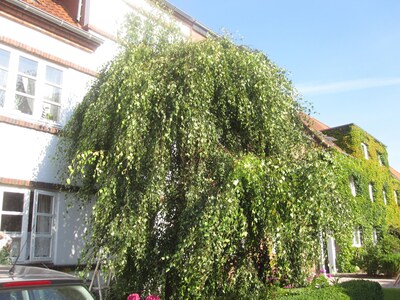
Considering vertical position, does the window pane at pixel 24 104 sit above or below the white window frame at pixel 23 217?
Answer: above

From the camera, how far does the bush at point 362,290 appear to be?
8.36 metres

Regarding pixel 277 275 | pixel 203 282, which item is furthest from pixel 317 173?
pixel 203 282

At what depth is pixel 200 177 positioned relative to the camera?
7191mm

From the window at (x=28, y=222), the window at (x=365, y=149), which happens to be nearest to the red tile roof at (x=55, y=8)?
the window at (x=28, y=222)

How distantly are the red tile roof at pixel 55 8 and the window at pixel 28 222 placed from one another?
4593mm

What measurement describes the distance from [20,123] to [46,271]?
5.77m

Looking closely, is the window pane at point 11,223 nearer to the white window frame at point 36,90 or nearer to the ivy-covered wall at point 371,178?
the white window frame at point 36,90

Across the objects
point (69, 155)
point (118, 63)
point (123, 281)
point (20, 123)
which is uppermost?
point (118, 63)

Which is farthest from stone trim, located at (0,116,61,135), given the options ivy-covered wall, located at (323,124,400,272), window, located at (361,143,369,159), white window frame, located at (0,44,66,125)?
window, located at (361,143,369,159)

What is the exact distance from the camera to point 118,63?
8.02 meters

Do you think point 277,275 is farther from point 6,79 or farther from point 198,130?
point 6,79

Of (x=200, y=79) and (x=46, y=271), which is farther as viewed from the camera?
(x=200, y=79)

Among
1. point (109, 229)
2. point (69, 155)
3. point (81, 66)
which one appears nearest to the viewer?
point (109, 229)

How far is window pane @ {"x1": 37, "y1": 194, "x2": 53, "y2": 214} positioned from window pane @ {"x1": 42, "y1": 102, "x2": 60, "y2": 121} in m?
1.84
